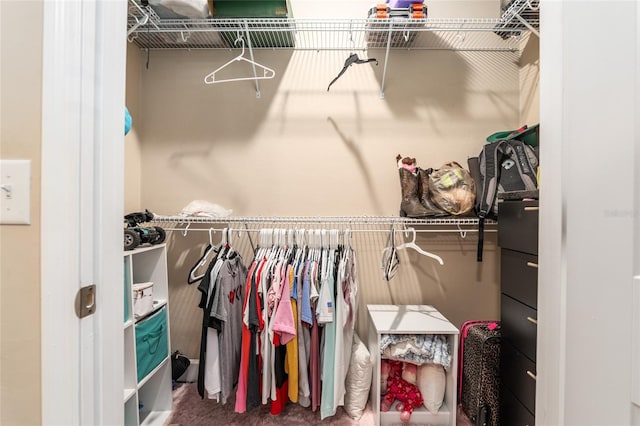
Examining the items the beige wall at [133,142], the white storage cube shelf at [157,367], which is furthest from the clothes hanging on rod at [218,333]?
the beige wall at [133,142]

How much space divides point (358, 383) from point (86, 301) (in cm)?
153

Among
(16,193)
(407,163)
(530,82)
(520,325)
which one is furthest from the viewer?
(530,82)

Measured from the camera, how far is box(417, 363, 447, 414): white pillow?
1.52 m

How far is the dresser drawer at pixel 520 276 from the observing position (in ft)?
3.93

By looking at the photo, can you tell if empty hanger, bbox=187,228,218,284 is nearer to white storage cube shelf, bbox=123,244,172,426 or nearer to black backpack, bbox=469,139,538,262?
white storage cube shelf, bbox=123,244,172,426

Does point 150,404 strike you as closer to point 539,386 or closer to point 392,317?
point 392,317

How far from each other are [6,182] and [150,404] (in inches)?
68.6

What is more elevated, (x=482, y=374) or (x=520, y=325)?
(x=520, y=325)

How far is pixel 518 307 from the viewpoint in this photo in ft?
4.25

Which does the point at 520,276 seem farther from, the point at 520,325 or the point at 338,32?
the point at 338,32

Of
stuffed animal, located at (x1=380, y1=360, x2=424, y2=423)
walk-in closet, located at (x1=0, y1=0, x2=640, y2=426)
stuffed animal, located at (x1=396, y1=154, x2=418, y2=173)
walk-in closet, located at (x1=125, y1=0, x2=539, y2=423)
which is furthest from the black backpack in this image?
stuffed animal, located at (x1=380, y1=360, x2=424, y2=423)

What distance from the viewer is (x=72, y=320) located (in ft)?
1.63

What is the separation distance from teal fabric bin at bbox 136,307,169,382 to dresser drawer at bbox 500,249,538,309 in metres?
1.91

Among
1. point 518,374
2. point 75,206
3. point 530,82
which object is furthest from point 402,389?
point 530,82
